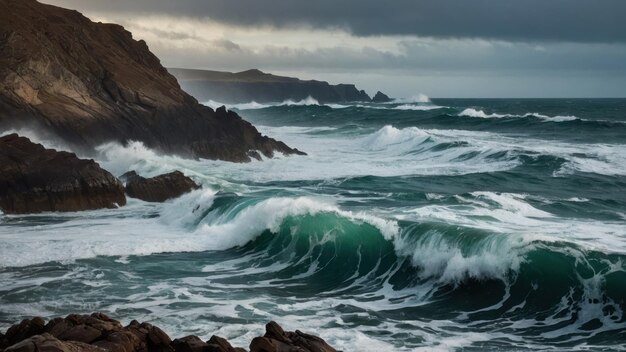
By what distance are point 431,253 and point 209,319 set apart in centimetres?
578

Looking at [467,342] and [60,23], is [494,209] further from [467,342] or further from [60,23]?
[60,23]

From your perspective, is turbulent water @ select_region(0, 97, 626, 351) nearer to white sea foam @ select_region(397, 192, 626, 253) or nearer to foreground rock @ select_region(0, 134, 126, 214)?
white sea foam @ select_region(397, 192, 626, 253)

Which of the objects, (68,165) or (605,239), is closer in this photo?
(605,239)

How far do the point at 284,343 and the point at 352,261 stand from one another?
8832 mm

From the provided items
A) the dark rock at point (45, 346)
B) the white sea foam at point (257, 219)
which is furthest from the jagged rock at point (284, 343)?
the white sea foam at point (257, 219)

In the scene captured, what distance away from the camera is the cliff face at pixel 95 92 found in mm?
31234

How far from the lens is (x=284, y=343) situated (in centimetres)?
991

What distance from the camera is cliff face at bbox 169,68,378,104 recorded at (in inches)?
5217

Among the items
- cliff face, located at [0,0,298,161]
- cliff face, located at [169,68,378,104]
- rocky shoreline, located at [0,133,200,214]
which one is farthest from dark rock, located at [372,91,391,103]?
rocky shoreline, located at [0,133,200,214]

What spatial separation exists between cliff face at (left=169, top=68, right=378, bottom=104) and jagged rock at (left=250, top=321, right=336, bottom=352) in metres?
117

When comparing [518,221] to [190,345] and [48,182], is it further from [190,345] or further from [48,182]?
[190,345]

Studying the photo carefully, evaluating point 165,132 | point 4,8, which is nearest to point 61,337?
point 165,132

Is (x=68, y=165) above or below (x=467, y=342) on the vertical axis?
above

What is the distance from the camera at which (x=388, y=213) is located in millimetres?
22703
